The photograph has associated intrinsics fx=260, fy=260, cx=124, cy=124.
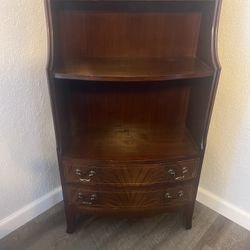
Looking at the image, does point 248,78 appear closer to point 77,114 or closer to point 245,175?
point 245,175

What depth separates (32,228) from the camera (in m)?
1.49

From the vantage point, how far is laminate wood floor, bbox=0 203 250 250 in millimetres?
1396

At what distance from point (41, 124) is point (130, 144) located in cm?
48

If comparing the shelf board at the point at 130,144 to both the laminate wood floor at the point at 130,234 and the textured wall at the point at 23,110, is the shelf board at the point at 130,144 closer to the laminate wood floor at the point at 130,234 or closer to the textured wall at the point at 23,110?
the textured wall at the point at 23,110

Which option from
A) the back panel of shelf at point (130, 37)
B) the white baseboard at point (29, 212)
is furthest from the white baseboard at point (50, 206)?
the back panel of shelf at point (130, 37)

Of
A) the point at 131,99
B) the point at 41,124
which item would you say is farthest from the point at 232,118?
the point at 41,124

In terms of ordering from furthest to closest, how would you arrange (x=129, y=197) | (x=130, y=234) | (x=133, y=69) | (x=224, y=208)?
1. (x=224, y=208)
2. (x=130, y=234)
3. (x=129, y=197)
4. (x=133, y=69)

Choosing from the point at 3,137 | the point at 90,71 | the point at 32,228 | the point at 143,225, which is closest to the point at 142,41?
the point at 90,71

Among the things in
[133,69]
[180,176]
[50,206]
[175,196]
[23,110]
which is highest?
[133,69]

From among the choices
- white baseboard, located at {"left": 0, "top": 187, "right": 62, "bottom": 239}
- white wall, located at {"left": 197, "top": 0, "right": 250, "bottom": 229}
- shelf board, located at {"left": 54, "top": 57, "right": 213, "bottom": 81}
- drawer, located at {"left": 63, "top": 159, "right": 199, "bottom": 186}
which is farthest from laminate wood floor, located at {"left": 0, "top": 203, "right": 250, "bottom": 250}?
shelf board, located at {"left": 54, "top": 57, "right": 213, "bottom": 81}

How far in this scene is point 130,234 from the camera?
1461 millimetres

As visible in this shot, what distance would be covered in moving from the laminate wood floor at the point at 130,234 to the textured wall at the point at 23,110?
173 millimetres

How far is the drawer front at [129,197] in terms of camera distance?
127cm

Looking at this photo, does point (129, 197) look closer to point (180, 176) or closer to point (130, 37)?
point (180, 176)
